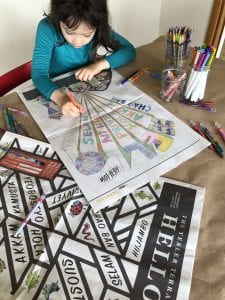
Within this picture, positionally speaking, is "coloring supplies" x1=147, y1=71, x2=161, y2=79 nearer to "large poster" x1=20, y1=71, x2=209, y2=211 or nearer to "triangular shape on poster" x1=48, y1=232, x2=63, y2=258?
"large poster" x1=20, y1=71, x2=209, y2=211

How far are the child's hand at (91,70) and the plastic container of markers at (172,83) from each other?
0.21 meters

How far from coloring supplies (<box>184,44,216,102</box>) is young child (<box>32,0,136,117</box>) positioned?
27 cm

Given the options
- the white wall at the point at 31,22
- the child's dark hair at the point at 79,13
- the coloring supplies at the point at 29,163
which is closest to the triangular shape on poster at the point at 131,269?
the coloring supplies at the point at 29,163

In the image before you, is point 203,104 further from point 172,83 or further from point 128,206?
point 128,206

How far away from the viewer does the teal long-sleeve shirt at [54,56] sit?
87cm

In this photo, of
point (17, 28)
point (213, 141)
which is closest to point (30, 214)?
point (213, 141)

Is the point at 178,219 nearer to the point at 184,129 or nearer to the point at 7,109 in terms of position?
the point at 184,129

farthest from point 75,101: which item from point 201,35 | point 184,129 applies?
point 201,35

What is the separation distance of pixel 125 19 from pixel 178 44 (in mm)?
1221

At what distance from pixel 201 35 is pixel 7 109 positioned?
4.82 ft

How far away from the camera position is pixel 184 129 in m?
0.72

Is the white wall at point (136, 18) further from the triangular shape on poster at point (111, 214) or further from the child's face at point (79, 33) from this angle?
the triangular shape on poster at point (111, 214)

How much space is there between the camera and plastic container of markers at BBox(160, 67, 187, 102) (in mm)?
770

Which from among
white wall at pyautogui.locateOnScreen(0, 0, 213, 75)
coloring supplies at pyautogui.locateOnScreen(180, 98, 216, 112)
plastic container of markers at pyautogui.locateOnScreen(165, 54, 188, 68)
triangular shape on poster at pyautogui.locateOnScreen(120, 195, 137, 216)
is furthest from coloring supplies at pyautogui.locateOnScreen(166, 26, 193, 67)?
white wall at pyautogui.locateOnScreen(0, 0, 213, 75)
